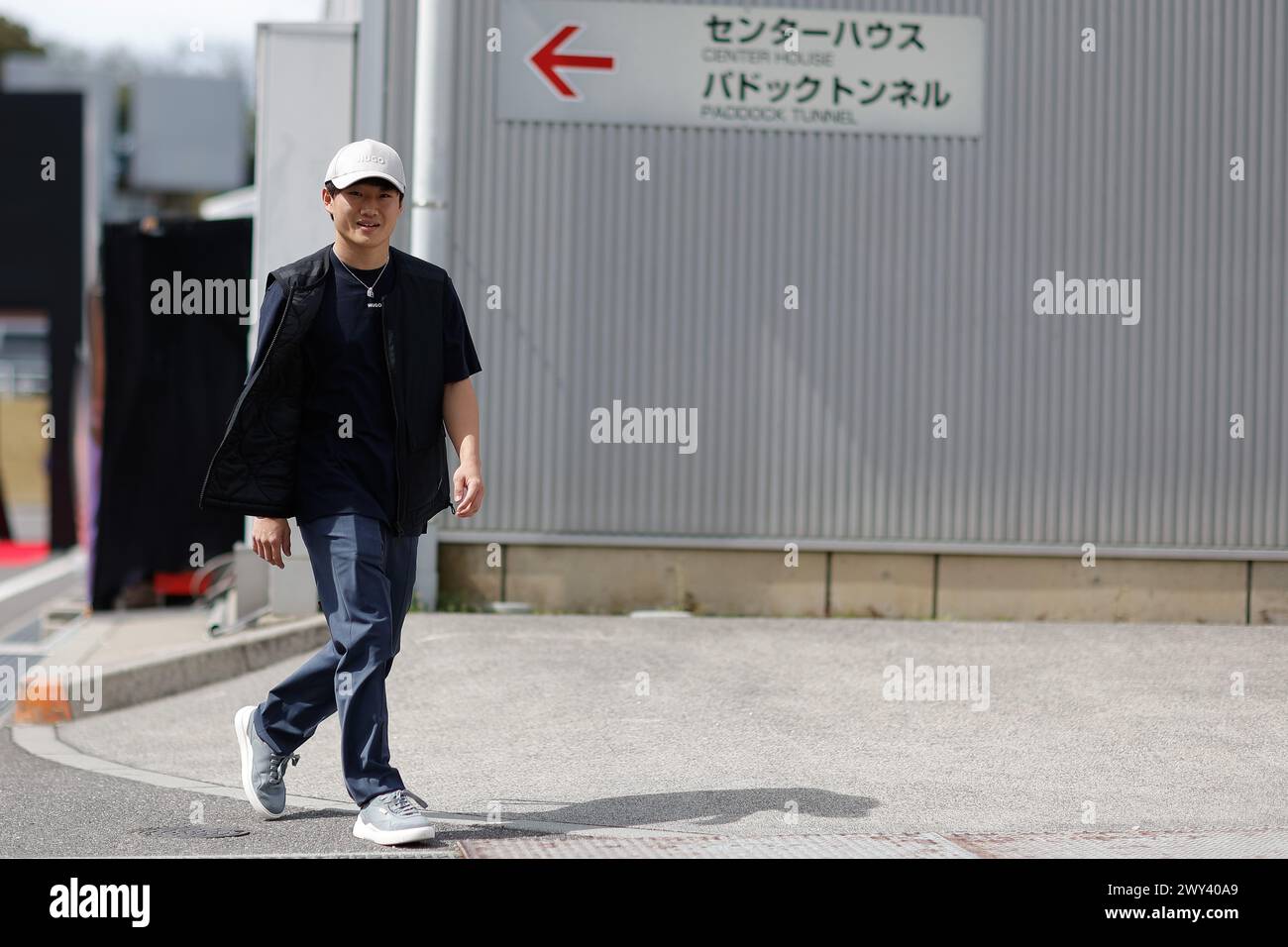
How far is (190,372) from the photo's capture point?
1098 cm

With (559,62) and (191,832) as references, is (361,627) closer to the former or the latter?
(191,832)

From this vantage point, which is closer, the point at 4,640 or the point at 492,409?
the point at 492,409

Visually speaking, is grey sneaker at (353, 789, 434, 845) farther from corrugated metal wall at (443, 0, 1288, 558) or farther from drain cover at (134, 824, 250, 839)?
corrugated metal wall at (443, 0, 1288, 558)

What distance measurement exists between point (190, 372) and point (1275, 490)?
7.23 meters

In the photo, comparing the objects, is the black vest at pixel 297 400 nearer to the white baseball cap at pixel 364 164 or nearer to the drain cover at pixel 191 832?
the white baseball cap at pixel 364 164

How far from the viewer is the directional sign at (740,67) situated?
898 centimetres

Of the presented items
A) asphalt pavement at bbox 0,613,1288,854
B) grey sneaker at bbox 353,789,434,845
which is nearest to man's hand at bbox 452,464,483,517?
grey sneaker at bbox 353,789,434,845

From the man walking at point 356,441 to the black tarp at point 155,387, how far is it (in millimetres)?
6488

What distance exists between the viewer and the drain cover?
4871 mm

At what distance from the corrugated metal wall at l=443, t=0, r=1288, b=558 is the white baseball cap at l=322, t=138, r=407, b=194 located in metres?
4.39

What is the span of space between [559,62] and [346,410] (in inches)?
191

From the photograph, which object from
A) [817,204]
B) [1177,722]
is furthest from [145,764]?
[817,204]
